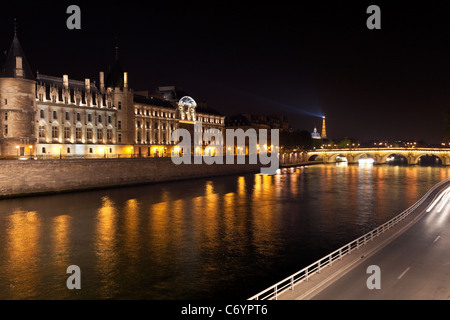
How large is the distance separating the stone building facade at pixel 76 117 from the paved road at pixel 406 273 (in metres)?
49.7

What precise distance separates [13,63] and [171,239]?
147 feet

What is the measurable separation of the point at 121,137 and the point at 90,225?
170 ft

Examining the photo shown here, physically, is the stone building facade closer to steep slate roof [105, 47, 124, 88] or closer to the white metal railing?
steep slate roof [105, 47, 124, 88]

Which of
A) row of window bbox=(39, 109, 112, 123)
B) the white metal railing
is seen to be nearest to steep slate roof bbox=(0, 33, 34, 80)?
row of window bbox=(39, 109, 112, 123)

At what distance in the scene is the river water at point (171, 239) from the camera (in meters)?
21.8

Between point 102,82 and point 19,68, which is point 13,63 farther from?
point 102,82

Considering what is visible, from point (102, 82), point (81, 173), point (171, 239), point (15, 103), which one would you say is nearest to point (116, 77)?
point (102, 82)

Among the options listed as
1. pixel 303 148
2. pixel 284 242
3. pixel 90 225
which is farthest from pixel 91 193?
pixel 303 148

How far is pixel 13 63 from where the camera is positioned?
201 ft

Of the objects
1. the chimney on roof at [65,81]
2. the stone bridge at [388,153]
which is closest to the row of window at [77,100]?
the chimney on roof at [65,81]

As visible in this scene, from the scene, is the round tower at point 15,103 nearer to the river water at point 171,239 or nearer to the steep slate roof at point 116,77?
the river water at point 171,239

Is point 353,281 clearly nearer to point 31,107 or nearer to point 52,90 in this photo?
point 31,107

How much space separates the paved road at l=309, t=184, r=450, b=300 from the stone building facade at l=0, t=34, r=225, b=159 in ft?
163
